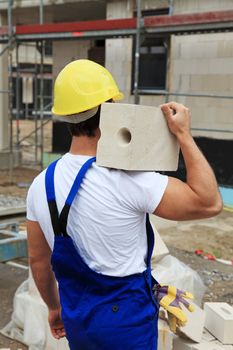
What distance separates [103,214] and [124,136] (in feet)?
0.89

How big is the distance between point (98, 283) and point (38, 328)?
6.33ft

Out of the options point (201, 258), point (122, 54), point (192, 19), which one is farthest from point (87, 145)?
point (122, 54)

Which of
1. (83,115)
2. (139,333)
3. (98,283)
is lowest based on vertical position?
(139,333)

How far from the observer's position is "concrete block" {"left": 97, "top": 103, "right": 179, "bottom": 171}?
150 cm

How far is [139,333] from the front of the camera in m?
1.57

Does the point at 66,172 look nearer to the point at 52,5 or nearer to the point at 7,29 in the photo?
the point at 7,29

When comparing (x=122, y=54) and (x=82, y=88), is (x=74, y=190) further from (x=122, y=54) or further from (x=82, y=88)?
(x=122, y=54)

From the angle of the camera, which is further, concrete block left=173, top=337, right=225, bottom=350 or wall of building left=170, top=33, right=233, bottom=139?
wall of building left=170, top=33, right=233, bottom=139

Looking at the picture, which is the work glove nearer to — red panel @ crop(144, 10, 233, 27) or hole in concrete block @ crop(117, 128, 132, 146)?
hole in concrete block @ crop(117, 128, 132, 146)

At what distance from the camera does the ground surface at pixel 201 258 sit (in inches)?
168

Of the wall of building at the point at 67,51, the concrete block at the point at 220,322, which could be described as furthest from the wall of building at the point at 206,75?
the concrete block at the point at 220,322

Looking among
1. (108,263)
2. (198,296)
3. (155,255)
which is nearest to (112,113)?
(108,263)

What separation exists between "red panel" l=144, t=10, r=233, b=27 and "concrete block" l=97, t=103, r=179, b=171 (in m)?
5.18

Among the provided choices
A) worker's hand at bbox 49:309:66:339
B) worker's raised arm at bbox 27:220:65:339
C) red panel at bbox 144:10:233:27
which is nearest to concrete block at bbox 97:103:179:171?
worker's raised arm at bbox 27:220:65:339
